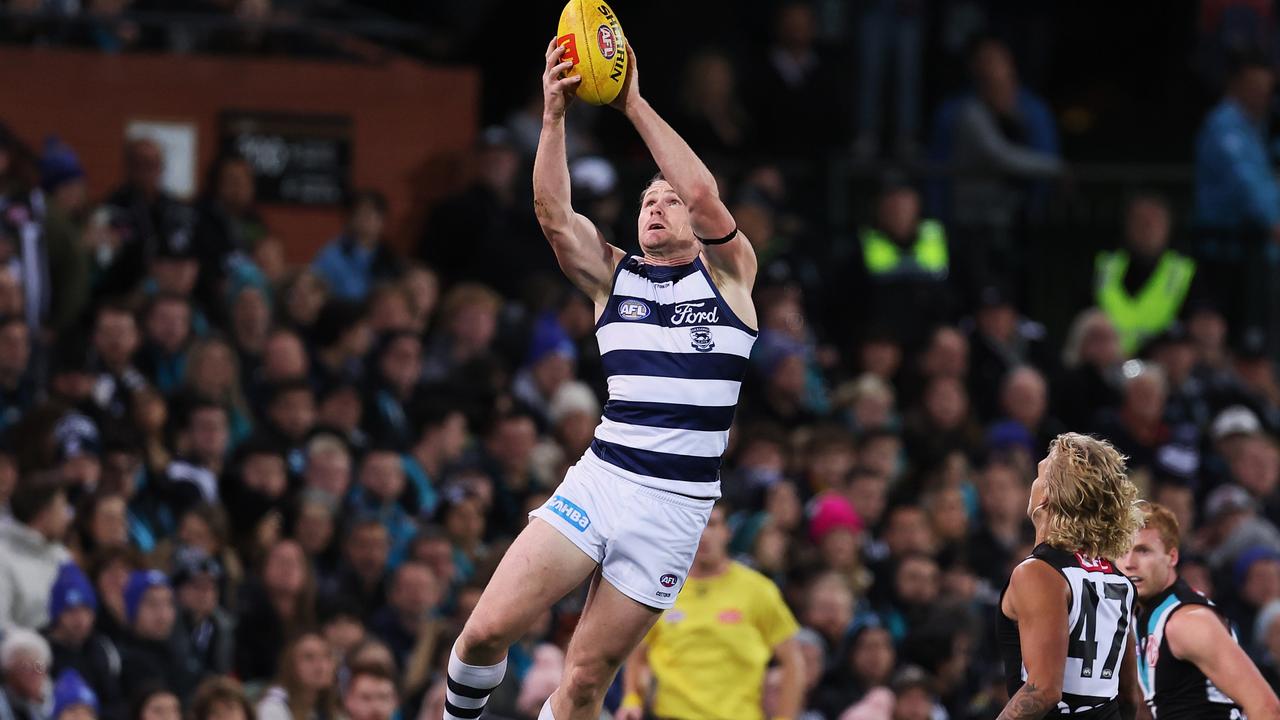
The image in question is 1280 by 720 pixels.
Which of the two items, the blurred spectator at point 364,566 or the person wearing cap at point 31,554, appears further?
the blurred spectator at point 364,566

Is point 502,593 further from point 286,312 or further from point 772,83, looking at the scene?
point 772,83

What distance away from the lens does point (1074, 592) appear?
8.26 meters

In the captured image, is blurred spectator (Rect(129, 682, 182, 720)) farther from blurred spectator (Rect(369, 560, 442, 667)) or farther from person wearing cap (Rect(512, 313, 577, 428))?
person wearing cap (Rect(512, 313, 577, 428))

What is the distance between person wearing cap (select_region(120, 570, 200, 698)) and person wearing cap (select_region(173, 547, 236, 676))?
0.52 feet

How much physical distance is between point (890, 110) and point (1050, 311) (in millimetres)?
3345

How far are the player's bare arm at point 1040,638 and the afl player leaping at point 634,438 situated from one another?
1421 millimetres

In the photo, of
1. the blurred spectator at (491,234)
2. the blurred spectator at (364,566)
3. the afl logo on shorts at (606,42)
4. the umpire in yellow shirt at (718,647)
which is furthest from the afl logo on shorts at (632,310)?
the blurred spectator at (491,234)

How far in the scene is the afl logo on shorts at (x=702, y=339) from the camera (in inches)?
345

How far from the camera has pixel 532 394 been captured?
608 inches

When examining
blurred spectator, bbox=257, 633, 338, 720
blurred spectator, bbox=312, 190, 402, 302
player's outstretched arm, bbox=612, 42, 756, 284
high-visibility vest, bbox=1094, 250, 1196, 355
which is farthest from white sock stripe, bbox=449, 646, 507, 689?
high-visibility vest, bbox=1094, 250, 1196, 355

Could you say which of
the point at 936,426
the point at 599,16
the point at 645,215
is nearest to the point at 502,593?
the point at 645,215

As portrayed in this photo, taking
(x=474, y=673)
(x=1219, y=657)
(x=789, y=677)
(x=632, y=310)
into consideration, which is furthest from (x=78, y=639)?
(x=1219, y=657)

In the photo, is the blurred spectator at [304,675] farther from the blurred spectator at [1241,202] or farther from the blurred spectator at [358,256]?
the blurred spectator at [1241,202]

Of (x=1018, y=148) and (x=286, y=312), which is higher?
(x=1018, y=148)
